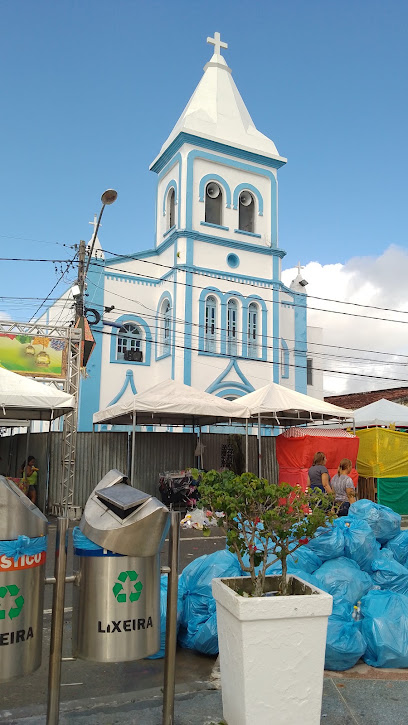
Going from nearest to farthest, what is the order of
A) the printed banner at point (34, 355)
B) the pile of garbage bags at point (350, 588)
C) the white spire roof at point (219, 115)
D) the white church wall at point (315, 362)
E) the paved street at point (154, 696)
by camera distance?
the paved street at point (154, 696) → the pile of garbage bags at point (350, 588) → the printed banner at point (34, 355) → the white spire roof at point (219, 115) → the white church wall at point (315, 362)

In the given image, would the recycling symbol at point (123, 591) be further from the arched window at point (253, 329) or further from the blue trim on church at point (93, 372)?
the arched window at point (253, 329)

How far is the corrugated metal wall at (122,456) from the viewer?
49.9 ft

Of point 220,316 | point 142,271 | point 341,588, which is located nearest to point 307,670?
point 341,588

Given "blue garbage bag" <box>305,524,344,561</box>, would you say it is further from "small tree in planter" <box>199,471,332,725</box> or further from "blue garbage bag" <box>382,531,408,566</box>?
"small tree in planter" <box>199,471,332,725</box>

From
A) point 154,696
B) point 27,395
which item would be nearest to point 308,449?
point 27,395

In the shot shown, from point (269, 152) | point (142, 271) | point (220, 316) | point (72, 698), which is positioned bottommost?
point (72, 698)

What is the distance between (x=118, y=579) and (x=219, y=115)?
956 inches

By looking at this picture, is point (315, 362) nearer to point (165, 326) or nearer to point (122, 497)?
point (165, 326)

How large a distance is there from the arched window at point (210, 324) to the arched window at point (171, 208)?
13.1 feet

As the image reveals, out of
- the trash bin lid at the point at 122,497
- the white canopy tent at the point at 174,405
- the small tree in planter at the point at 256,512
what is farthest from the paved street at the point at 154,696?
the white canopy tent at the point at 174,405

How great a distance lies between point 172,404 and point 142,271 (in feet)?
38.0

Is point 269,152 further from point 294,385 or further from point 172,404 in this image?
point 172,404

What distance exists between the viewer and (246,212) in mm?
24969

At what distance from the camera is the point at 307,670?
3191 millimetres
